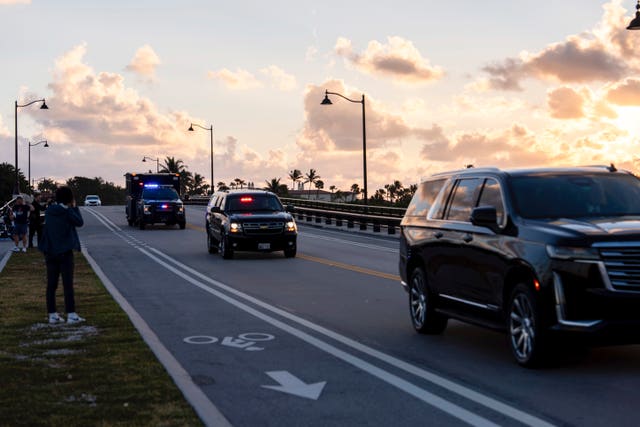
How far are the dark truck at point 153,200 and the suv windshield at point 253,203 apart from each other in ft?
62.0

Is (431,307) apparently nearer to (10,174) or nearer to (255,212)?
(255,212)

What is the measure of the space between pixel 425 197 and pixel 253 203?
16171mm

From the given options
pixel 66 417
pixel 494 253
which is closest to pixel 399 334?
pixel 494 253

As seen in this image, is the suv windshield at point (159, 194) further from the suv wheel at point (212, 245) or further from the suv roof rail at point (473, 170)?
the suv roof rail at point (473, 170)

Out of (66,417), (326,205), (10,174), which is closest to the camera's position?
(66,417)

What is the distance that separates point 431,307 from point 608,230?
3129mm

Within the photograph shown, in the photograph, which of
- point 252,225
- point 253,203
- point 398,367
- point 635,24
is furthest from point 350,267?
point 398,367

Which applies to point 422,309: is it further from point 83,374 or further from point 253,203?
point 253,203

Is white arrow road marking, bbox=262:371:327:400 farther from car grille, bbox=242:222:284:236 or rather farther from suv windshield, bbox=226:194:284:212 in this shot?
suv windshield, bbox=226:194:284:212

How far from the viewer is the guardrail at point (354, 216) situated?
4218 centimetres

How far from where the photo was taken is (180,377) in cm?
892

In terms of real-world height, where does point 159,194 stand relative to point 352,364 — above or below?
above

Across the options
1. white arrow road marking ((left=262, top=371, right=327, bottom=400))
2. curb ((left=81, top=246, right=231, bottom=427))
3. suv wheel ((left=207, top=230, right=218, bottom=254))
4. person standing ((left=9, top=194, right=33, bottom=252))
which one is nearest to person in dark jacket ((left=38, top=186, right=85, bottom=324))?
curb ((left=81, top=246, right=231, bottom=427))

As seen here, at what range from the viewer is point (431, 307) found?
1148 cm
